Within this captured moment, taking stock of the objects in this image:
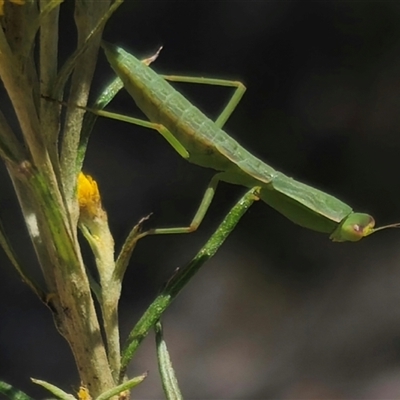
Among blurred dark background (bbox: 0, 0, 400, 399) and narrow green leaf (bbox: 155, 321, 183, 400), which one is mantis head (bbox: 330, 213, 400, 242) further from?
blurred dark background (bbox: 0, 0, 400, 399)

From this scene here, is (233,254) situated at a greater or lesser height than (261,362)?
greater

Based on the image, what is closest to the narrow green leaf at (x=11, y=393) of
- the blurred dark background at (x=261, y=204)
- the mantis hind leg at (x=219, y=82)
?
the mantis hind leg at (x=219, y=82)

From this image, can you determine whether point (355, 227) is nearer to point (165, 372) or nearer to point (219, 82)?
point (219, 82)

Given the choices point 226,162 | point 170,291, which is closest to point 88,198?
point 170,291

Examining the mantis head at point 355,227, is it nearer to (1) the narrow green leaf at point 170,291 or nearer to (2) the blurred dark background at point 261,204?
(1) the narrow green leaf at point 170,291

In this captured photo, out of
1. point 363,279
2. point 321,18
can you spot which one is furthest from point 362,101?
point 363,279

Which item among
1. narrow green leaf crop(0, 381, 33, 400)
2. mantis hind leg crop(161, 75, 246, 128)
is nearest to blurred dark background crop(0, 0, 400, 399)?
mantis hind leg crop(161, 75, 246, 128)

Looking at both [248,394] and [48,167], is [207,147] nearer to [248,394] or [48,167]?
[48,167]
